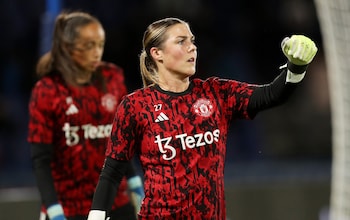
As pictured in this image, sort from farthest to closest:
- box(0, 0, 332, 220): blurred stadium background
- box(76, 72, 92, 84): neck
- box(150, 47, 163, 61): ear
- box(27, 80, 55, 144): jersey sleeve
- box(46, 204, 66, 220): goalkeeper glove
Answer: box(0, 0, 332, 220): blurred stadium background < box(76, 72, 92, 84): neck < box(27, 80, 55, 144): jersey sleeve < box(46, 204, 66, 220): goalkeeper glove < box(150, 47, 163, 61): ear

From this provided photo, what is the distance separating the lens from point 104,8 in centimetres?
767

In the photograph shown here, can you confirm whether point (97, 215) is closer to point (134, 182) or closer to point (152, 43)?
point (152, 43)

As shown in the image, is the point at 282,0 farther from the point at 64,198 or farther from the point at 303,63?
the point at 303,63

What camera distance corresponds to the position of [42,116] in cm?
430

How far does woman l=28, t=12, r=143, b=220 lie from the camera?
14.2 feet

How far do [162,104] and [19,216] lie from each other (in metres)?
3.41

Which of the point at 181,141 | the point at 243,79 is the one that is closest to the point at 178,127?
the point at 181,141

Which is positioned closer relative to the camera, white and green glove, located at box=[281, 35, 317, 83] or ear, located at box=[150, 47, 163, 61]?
white and green glove, located at box=[281, 35, 317, 83]

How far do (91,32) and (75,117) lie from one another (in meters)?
0.40

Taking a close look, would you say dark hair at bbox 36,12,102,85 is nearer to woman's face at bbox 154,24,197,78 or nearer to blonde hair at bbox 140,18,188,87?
blonde hair at bbox 140,18,188,87

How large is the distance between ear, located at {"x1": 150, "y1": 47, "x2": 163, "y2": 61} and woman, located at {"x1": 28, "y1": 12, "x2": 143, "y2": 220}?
714 millimetres

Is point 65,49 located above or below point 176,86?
above

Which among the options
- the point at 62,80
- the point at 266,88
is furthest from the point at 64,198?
the point at 266,88

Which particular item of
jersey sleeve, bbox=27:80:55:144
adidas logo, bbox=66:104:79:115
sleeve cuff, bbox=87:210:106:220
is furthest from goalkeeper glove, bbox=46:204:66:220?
sleeve cuff, bbox=87:210:106:220
